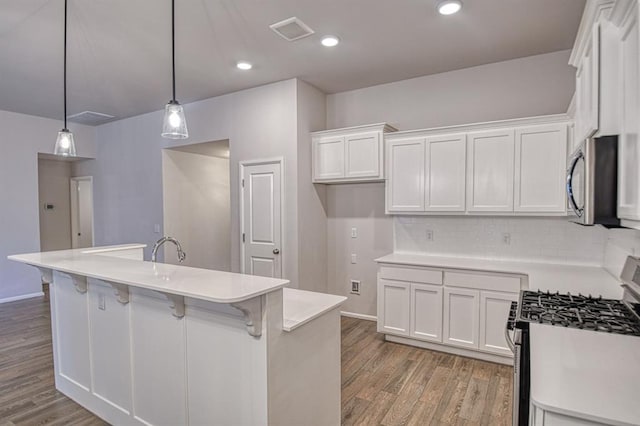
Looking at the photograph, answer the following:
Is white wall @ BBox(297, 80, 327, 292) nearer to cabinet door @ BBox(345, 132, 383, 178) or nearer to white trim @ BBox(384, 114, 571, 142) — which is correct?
cabinet door @ BBox(345, 132, 383, 178)

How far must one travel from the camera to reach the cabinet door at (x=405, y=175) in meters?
3.74

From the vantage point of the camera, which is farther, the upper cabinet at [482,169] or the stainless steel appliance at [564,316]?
the upper cabinet at [482,169]

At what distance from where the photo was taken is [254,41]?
3.16 m

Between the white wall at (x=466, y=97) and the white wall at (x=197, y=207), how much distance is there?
8.82ft

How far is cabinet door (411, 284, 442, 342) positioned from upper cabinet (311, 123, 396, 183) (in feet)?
4.32

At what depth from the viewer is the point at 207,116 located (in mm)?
4934

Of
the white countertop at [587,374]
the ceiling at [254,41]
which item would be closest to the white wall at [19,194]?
the ceiling at [254,41]

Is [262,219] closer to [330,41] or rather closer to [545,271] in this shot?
[330,41]

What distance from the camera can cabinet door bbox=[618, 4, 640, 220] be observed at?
1188mm

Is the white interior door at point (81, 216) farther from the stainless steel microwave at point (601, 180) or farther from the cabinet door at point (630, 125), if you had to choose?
the cabinet door at point (630, 125)

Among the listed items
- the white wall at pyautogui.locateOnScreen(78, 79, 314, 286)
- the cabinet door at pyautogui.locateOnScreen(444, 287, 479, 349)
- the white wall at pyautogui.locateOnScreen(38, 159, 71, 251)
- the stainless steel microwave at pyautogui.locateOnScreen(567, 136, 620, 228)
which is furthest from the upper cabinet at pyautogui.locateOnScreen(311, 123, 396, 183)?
the white wall at pyautogui.locateOnScreen(38, 159, 71, 251)

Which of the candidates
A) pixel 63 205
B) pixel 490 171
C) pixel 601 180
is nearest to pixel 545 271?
pixel 490 171

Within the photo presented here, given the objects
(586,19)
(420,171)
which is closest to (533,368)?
(586,19)

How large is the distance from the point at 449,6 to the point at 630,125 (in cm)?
185
